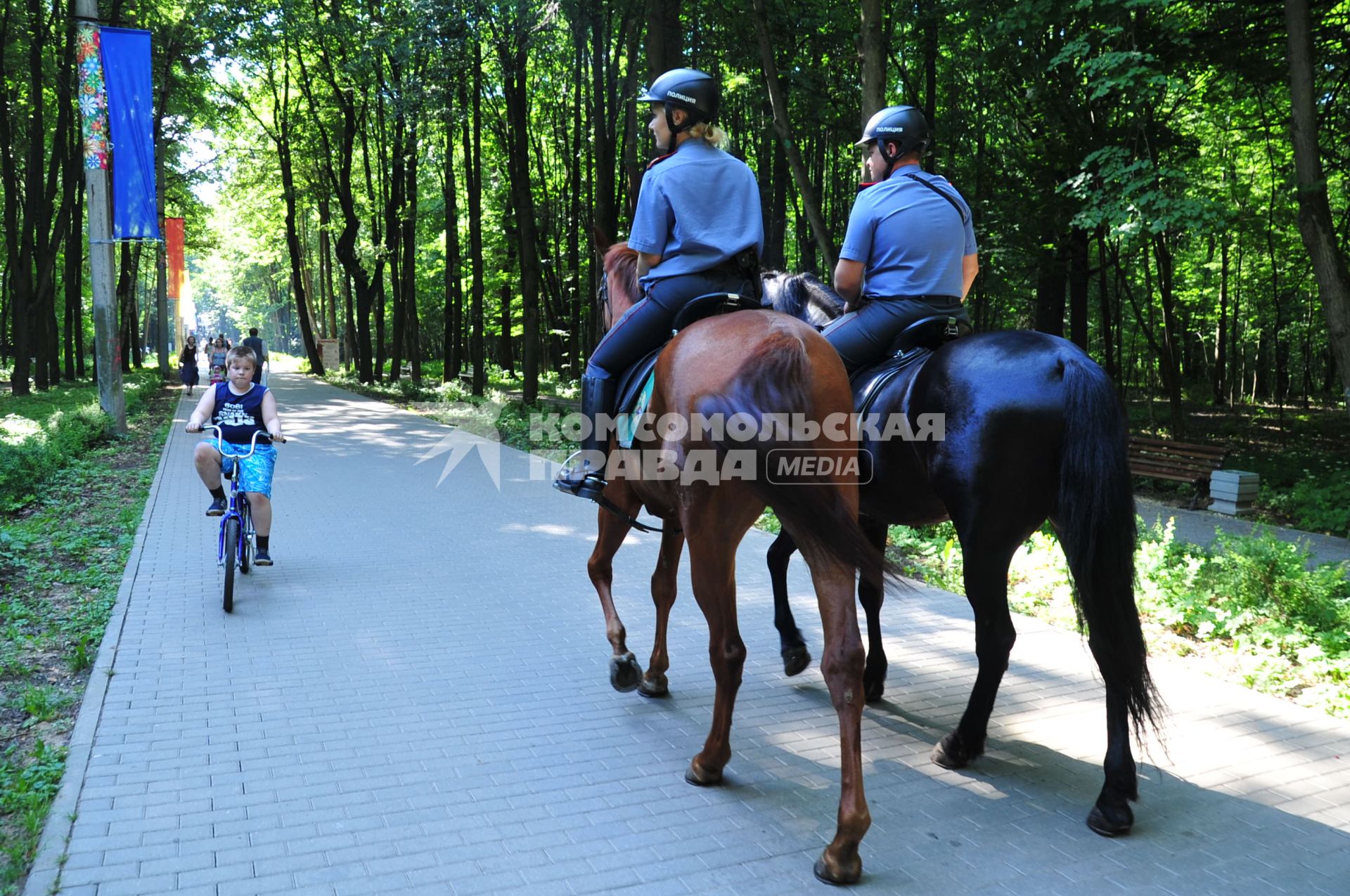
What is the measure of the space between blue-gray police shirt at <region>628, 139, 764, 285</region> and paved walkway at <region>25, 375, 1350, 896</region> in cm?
245

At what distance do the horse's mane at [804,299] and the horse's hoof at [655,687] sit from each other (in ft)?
7.14

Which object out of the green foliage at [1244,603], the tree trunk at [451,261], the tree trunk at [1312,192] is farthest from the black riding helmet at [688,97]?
the tree trunk at [451,261]

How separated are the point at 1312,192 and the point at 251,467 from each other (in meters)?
11.8

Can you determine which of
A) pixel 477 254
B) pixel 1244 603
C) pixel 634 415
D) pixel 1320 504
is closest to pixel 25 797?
pixel 634 415

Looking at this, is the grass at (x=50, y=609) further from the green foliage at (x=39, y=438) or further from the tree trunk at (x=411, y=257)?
the tree trunk at (x=411, y=257)

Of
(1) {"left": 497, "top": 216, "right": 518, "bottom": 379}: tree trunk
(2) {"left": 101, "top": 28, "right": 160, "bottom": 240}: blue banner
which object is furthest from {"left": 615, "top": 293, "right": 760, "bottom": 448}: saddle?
(1) {"left": 497, "top": 216, "right": 518, "bottom": 379}: tree trunk

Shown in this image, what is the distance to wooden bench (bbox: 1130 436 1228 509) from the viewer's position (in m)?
13.6

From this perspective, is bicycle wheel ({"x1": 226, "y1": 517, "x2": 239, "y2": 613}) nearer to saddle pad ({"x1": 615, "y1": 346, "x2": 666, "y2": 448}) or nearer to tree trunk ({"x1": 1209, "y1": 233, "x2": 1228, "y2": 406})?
saddle pad ({"x1": 615, "y1": 346, "x2": 666, "y2": 448})

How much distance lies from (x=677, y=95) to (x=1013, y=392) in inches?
85.1

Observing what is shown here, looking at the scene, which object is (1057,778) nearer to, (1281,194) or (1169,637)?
(1169,637)

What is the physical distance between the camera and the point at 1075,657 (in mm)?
6254

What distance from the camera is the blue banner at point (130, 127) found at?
1566cm

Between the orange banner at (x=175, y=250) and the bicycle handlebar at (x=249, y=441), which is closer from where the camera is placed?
the bicycle handlebar at (x=249, y=441)

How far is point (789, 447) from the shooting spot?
3.90 m
